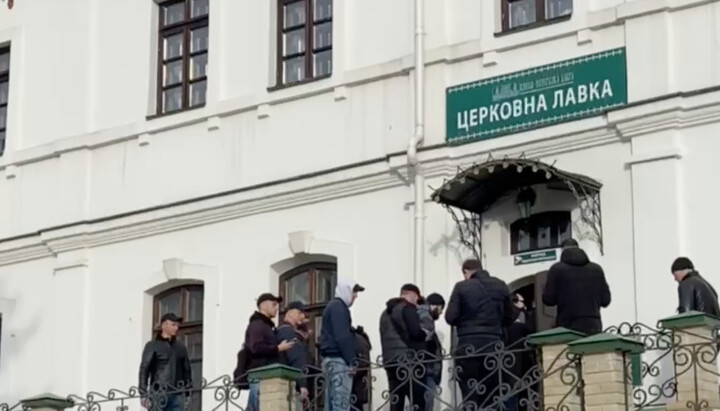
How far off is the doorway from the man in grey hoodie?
2328 millimetres

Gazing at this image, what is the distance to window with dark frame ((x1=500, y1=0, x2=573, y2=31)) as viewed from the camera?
65.2 feet

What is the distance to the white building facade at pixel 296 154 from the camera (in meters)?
18.8

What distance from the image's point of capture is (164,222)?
22.8 meters

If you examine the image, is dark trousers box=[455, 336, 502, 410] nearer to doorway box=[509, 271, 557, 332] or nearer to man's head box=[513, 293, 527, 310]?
man's head box=[513, 293, 527, 310]

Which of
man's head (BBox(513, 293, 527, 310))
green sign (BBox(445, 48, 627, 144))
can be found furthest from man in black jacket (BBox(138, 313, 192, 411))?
green sign (BBox(445, 48, 627, 144))

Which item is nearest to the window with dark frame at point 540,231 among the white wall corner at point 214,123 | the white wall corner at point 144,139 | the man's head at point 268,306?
the man's head at point 268,306

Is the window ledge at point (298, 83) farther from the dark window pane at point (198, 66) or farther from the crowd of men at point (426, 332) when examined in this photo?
the crowd of men at point (426, 332)

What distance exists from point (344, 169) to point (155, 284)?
3196mm

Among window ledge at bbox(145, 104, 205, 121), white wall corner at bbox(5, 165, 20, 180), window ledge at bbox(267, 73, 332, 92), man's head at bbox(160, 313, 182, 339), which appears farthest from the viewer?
white wall corner at bbox(5, 165, 20, 180)

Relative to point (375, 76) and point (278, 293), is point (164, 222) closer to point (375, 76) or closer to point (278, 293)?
point (278, 293)

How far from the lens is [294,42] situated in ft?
73.1

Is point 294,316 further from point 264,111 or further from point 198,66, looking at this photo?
point 198,66

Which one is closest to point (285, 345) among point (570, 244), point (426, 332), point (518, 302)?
point (426, 332)

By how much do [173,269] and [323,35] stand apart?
3.39m
